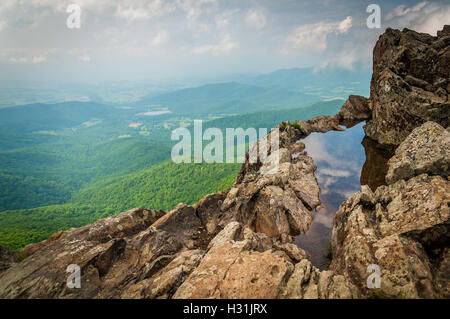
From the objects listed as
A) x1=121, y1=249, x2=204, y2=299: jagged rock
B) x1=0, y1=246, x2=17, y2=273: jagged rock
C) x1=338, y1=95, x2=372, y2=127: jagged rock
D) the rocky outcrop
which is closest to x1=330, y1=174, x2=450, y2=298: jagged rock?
the rocky outcrop

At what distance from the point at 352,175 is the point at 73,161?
23526 cm

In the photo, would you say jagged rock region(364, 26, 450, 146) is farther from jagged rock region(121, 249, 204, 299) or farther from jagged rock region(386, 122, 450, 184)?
jagged rock region(121, 249, 204, 299)

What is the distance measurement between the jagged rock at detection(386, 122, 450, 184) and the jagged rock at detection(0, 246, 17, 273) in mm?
22533

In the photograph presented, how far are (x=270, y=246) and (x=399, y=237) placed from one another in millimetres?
5733

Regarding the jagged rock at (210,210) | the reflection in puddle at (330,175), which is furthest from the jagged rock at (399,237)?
the jagged rock at (210,210)

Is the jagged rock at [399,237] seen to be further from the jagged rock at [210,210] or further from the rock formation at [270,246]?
the jagged rock at [210,210]

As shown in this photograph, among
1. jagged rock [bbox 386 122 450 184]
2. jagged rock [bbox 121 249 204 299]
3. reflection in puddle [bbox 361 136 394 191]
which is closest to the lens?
jagged rock [bbox 121 249 204 299]

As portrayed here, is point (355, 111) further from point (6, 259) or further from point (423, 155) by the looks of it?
point (6, 259)

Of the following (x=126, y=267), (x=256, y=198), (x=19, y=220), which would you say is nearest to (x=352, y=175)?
(x=256, y=198)

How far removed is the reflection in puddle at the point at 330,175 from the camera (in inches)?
484

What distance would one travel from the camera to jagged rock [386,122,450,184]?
11.1 metres

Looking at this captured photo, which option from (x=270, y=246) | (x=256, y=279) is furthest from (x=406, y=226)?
(x=256, y=279)

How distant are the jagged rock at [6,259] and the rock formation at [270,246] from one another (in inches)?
2.0

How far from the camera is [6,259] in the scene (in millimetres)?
11984
